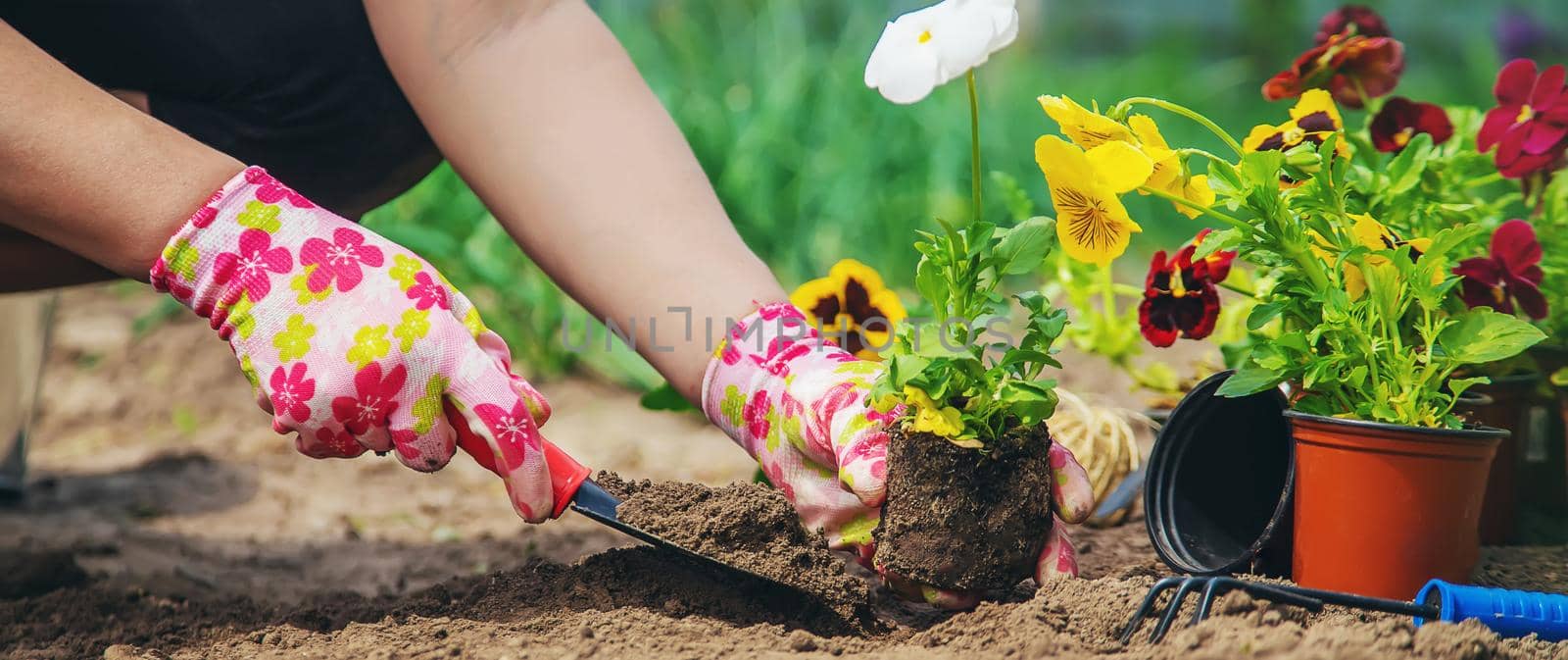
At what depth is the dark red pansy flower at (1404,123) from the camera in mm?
1480

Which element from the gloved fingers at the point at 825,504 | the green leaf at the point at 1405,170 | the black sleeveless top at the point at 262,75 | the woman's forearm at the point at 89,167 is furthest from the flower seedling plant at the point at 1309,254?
the black sleeveless top at the point at 262,75

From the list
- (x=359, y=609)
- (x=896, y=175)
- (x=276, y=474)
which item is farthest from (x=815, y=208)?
(x=359, y=609)

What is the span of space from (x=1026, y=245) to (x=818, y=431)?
0.27m

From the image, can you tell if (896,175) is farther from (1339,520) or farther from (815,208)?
(1339,520)

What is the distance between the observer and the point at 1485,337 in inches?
43.5

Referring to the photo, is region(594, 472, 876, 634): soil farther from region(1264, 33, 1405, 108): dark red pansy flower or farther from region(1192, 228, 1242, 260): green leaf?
region(1264, 33, 1405, 108): dark red pansy flower

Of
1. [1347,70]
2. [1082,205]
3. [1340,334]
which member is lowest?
[1340,334]

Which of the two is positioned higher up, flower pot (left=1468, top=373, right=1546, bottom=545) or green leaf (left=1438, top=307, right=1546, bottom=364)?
green leaf (left=1438, top=307, right=1546, bottom=364)

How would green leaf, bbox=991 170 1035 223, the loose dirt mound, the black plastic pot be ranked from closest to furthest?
the loose dirt mound < the black plastic pot < green leaf, bbox=991 170 1035 223

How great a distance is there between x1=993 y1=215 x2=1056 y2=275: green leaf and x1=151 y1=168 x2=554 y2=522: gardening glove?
477 millimetres

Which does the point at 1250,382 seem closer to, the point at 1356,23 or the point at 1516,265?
the point at 1516,265

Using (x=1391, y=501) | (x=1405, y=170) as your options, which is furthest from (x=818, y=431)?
(x=1405, y=170)

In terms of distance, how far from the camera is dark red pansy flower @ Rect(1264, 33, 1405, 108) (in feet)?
4.83

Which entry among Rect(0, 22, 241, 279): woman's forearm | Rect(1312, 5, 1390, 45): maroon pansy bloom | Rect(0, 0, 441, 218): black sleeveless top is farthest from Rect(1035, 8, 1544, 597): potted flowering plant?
Rect(0, 0, 441, 218): black sleeveless top
